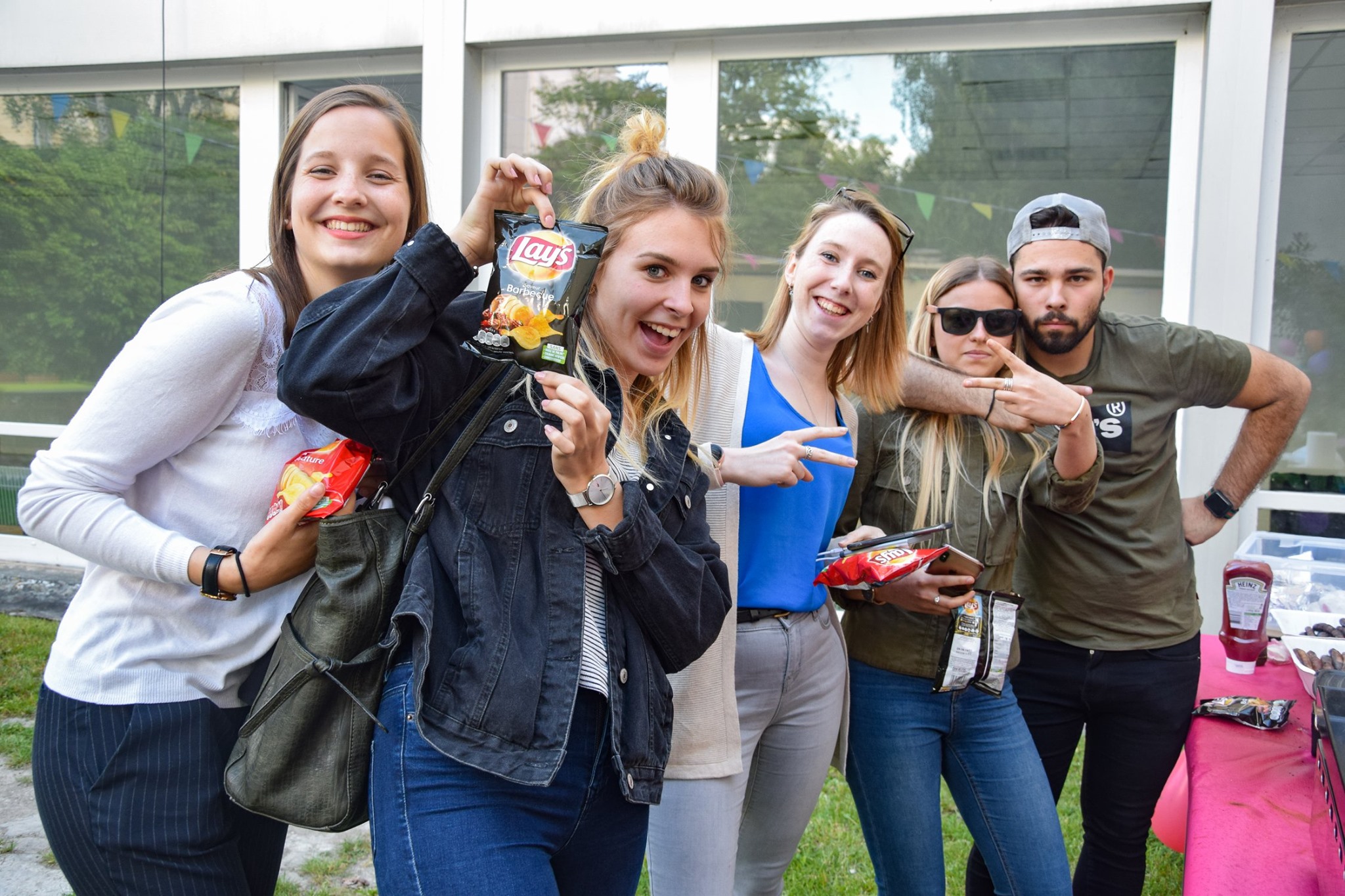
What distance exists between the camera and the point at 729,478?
199 cm

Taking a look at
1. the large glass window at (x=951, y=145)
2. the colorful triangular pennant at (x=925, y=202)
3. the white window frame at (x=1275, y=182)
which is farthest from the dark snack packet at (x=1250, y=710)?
the colorful triangular pennant at (x=925, y=202)

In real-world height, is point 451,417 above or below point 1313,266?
below

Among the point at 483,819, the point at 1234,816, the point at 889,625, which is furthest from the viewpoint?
the point at 889,625

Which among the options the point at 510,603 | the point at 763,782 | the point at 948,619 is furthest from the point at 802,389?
the point at 510,603

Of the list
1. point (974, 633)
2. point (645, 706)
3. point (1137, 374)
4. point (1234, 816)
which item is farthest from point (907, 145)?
point (645, 706)

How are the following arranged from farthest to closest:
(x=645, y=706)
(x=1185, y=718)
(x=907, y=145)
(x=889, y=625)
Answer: (x=907, y=145) < (x=1185, y=718) < (x=889, y=625) < (x=645, y=706)

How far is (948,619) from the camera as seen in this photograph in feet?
7.50

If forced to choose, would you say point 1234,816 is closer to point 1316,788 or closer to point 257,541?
point 1316,788

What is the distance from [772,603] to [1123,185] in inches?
161

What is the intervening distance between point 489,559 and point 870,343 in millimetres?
1399

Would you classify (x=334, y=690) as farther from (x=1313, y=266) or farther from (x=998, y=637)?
(x=1313, y=266)

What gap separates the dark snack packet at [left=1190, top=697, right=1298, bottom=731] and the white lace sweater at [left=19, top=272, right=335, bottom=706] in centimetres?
232

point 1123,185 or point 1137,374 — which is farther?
point 1123,185

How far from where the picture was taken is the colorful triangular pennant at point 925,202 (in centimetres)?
552
